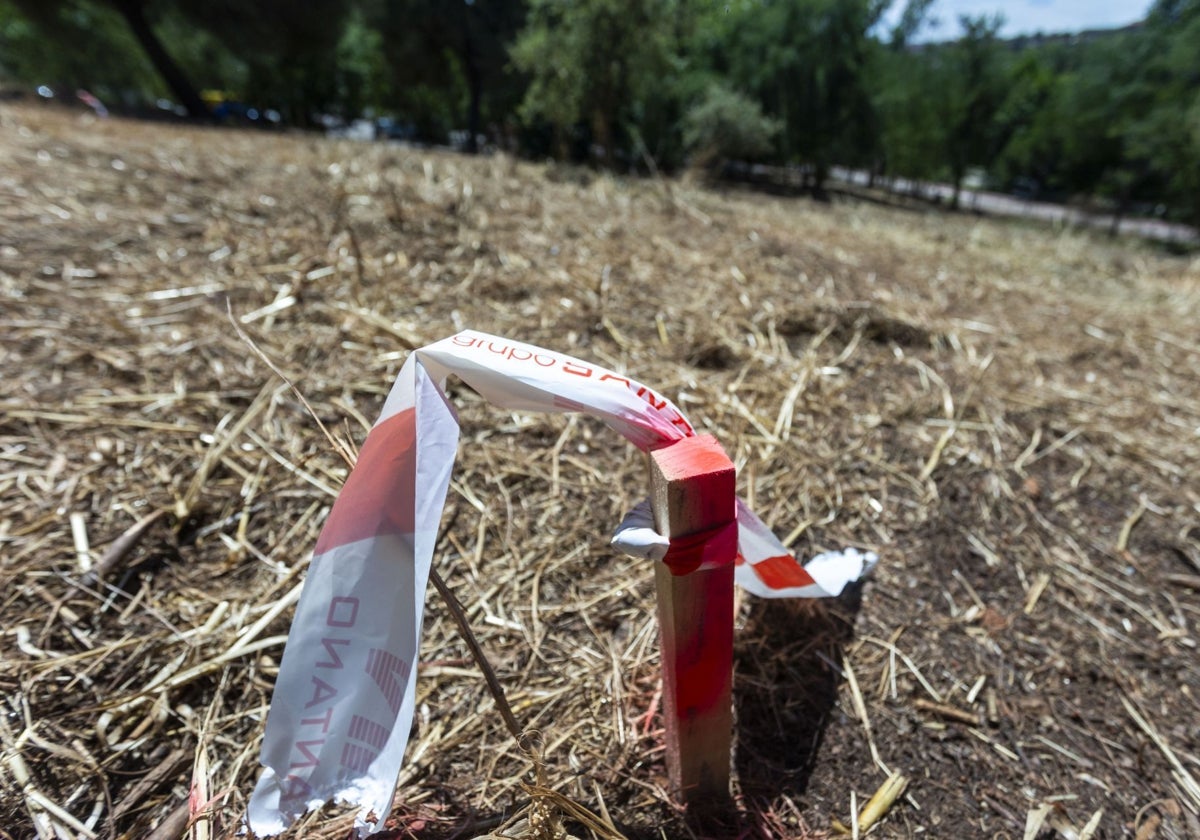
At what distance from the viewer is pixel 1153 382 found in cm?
387

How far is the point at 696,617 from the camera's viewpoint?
125 centimetres

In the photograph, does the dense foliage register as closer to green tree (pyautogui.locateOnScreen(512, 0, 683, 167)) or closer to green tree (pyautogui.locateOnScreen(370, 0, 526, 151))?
green tree (pyautogui.locateOnScreen(370, 0, 526, 151))

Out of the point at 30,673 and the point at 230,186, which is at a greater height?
the point at 230,186

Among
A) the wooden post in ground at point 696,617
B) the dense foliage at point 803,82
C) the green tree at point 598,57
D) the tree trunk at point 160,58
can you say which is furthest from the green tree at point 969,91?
the wooden post in ground at point 696,617

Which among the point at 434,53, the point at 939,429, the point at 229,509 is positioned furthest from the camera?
the point at 434,53

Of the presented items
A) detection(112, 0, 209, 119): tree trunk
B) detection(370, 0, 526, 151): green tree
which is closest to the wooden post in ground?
detection(370, 0, 526, 151): green tree

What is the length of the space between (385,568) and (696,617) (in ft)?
2.12

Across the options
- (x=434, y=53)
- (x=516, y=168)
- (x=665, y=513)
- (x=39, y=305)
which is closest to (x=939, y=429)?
(x=665, y=513)

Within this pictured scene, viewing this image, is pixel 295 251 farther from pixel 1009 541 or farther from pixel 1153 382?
pixel 1153 382

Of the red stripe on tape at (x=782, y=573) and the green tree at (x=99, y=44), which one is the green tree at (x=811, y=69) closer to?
the green tree at (x=99, y=44)

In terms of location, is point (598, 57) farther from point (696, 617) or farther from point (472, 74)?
point (696, 617)

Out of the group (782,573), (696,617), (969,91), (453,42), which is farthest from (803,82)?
(696,617)

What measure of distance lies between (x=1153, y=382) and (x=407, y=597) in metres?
4.87

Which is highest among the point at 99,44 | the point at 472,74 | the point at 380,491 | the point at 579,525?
the point at 99,44
